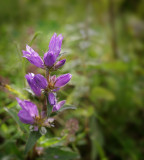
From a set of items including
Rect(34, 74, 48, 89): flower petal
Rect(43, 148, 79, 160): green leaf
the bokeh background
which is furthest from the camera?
the bokeh background

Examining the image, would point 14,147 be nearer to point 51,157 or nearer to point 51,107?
point 51,157

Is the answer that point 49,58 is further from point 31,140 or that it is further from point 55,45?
point 31,140

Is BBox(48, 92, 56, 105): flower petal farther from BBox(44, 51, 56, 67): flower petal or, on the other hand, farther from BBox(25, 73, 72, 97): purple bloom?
BBox(44, 51, 56, 67): flower petal

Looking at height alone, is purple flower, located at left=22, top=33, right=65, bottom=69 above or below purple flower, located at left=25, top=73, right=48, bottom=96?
above

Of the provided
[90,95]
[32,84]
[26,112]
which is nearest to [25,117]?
[26,112]

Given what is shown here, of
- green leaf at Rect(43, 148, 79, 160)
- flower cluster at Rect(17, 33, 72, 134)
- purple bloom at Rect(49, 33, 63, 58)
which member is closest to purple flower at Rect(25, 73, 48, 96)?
flower cluster at Rect(17, 33, 72, 134)

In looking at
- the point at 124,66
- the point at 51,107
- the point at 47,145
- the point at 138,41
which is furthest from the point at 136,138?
the point at 138,41

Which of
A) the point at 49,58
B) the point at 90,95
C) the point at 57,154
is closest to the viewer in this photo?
the point at 49,58

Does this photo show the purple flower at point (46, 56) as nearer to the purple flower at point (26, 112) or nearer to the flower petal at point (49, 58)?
the flower petal at point (49, 58)
